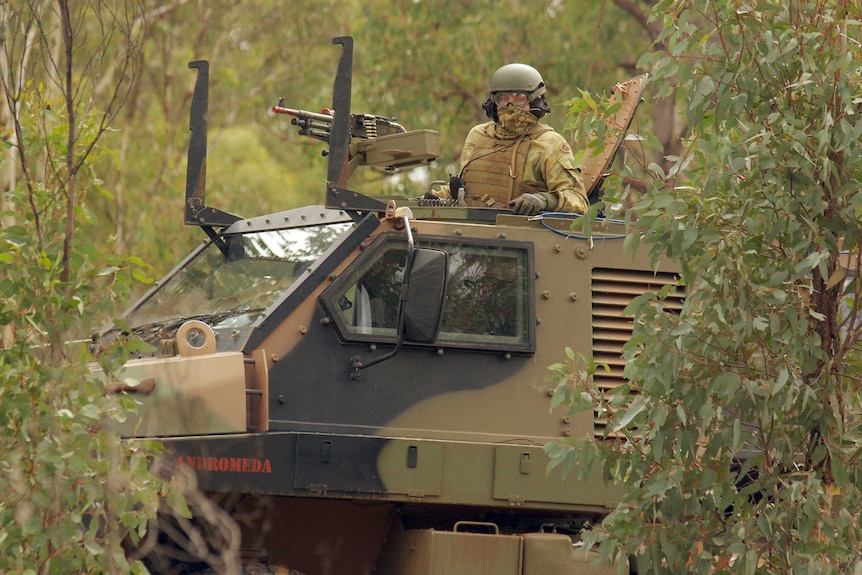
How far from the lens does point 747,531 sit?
5090mm

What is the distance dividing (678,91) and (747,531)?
1681 millimetres

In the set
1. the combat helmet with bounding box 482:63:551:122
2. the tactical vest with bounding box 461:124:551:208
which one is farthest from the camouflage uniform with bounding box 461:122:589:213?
the combat helmet with bounding box 482:63:551:122

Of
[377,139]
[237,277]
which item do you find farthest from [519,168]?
[237,277]

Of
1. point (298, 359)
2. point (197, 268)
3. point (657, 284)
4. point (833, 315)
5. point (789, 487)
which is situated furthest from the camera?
point (197, 268)

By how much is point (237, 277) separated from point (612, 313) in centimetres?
191

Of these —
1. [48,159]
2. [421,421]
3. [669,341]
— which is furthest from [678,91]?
[48,159]

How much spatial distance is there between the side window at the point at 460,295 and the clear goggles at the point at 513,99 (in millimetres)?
1323

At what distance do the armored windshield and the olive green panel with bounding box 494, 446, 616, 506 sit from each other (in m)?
1.27

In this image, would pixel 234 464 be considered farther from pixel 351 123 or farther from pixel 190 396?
pixel 351 123

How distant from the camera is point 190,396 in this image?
20.1 ft

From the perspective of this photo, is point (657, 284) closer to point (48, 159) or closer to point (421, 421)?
point (421, 421)

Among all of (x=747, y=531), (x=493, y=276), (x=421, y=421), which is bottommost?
(x=747, y=531)

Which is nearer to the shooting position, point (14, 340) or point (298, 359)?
point (14, 340)

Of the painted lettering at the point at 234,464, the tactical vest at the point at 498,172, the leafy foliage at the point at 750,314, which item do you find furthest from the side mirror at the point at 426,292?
the tactical vest at the point at 498,172
